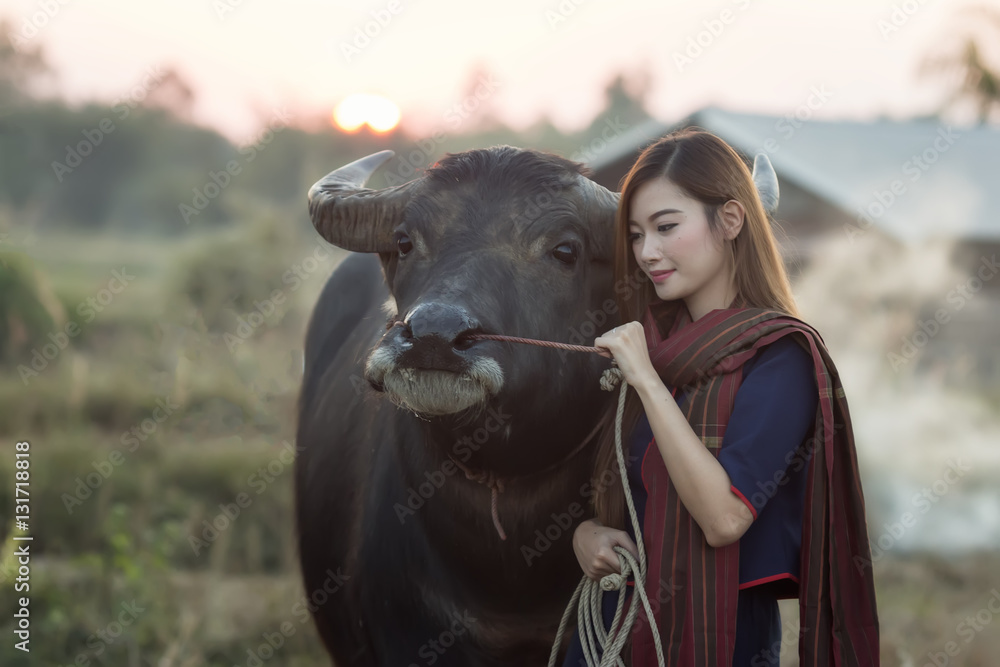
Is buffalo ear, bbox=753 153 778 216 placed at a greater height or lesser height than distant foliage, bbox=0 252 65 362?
lesser

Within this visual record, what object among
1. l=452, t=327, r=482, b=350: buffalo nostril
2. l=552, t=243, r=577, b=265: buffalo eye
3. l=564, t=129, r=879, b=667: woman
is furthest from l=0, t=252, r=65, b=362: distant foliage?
l=564, t=129, r=879, b=667: woman

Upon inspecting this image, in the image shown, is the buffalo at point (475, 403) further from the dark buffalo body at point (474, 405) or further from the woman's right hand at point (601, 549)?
the woman's right hand at point (601, 549)

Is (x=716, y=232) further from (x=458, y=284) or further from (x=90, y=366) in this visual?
(x=90, y=366)

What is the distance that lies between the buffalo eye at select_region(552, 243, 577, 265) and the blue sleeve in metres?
0.79

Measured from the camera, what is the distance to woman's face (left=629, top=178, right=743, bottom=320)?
214cm

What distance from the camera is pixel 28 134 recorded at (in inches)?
770

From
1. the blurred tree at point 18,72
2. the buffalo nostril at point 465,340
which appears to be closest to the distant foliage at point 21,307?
the blurred tree at point 18,72

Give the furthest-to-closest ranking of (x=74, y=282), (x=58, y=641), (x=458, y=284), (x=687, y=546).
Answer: (x=74, y=282)
(x=58, y=641)
(x=458, y=284)
(x=687, y=546)

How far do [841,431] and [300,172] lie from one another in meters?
28.7

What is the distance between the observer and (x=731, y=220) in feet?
7.12

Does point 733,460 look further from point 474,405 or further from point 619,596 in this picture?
point 474,405

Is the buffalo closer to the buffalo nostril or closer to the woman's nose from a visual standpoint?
the buffalo nostril

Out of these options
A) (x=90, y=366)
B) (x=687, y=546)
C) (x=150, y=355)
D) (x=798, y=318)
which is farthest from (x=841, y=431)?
(x=90, y=366)

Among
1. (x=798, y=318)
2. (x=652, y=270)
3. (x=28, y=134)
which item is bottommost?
(x=798, y=318)
